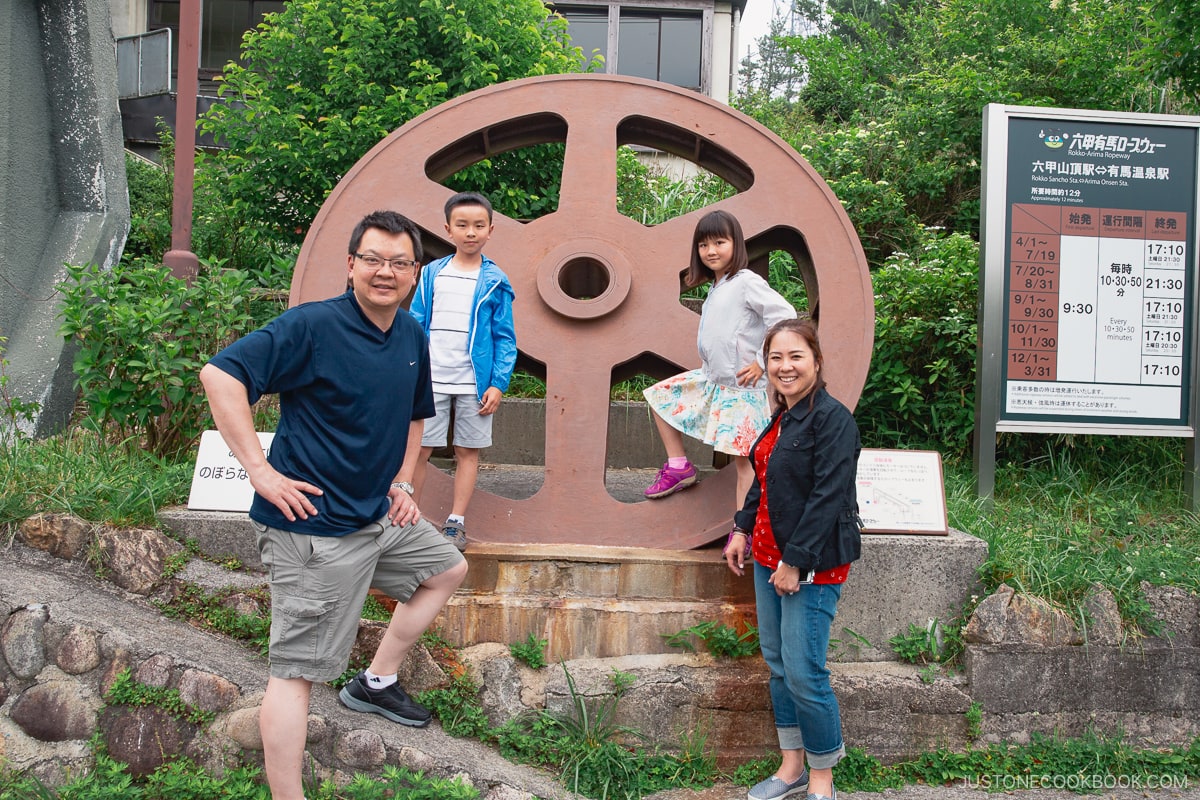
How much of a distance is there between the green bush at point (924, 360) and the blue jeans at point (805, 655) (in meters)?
2.77

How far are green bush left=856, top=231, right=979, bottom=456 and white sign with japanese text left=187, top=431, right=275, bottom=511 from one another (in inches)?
139

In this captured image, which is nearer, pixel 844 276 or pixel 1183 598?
pixel 1183 598

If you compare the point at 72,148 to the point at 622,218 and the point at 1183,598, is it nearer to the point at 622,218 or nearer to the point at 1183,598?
the point at 622,218

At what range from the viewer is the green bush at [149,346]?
4133 mm

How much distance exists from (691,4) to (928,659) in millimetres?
12017

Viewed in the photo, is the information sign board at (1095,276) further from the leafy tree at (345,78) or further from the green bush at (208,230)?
the green bush at (208,230)

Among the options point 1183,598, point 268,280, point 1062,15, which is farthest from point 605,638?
point 1062,15

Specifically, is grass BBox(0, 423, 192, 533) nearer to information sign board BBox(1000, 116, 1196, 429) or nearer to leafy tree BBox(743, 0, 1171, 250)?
information sign board BBox(1000, 116, 1196, 429)

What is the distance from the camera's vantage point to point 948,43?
9555 millimetres

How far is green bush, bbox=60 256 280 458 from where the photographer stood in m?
4.13

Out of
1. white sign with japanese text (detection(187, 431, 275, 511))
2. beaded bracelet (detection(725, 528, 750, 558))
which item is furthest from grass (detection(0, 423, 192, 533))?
beaded bracelet (detection(725, 528, 750, 558))

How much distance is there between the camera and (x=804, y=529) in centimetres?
270

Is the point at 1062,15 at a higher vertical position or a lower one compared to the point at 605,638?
higher

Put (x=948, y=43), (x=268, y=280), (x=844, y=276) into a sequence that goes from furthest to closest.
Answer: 1. (x=948, y=43)
2. (x=268, y=280)
3. (x=844, y=276)
